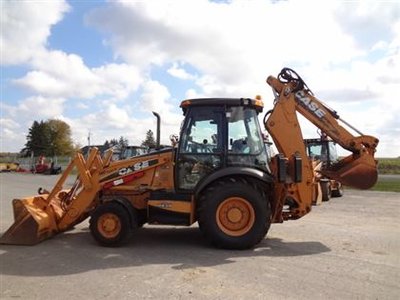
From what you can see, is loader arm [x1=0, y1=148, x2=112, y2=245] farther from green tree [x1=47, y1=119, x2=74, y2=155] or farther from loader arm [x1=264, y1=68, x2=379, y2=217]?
green tree [x1=47, y1=119, x2=74, y2=155]

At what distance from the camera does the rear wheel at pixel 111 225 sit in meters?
9.18

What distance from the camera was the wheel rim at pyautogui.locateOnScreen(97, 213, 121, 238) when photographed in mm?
9227

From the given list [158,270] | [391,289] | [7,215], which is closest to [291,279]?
[391,289]

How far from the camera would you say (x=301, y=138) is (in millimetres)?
9773

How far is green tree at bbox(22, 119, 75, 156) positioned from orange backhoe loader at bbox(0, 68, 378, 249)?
311 ft

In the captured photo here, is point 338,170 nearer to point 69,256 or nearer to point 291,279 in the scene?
point 291,279

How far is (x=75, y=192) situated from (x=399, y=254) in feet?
20.0

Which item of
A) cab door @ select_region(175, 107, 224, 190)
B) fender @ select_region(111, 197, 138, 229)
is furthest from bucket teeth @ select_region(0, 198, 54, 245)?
cab door @ select_region(175, 107, 224, 190)

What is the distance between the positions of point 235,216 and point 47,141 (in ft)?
322

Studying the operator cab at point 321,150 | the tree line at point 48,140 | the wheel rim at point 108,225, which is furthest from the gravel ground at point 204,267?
the tree line at point 48,140

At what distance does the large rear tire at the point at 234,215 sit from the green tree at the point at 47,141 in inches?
3782

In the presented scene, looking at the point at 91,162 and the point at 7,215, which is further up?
the point at 91,162

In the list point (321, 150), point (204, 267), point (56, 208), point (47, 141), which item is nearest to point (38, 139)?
point (47, 141)

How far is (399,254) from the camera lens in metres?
8.41
